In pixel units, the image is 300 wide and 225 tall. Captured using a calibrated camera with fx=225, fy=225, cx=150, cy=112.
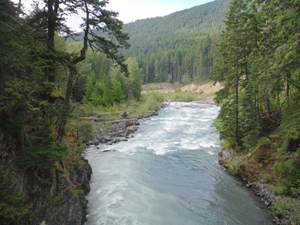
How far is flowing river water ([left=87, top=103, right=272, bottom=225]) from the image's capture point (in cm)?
1024

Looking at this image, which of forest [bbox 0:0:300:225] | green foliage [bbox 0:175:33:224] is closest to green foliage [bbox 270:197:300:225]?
forest [bbox 0:0:300:225]

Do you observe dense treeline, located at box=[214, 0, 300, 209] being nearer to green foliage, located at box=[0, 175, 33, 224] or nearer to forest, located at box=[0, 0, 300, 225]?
forest, located at box=[0, 0, 300, 225]

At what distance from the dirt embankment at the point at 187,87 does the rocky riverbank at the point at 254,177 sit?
57.4m

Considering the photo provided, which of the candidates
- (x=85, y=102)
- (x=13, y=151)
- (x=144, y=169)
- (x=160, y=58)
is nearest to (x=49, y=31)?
(x=13, y=151)

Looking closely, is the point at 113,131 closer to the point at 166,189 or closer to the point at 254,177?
the point at 166,189

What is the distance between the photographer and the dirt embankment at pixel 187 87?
253 feet

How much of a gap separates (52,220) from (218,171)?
37.2ft

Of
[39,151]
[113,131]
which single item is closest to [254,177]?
[39,151]

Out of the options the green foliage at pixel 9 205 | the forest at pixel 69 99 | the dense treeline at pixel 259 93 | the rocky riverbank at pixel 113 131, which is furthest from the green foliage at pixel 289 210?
the rocky riverbank at pixel 113 131

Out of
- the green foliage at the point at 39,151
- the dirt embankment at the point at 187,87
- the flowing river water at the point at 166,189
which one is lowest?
the flowing river water at the point at 166,189

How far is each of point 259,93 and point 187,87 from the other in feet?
261

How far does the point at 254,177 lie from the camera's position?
1343 centimetres

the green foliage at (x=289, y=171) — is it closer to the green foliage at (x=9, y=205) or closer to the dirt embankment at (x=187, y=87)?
the green foliage at (x=9, y=205)

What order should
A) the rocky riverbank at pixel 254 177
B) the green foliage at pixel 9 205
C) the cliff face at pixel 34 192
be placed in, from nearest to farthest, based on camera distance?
the green foliage at pixel 9 205 → the cliff face at pixel 34 192 → the rocky riverbank at pixel 254 177
